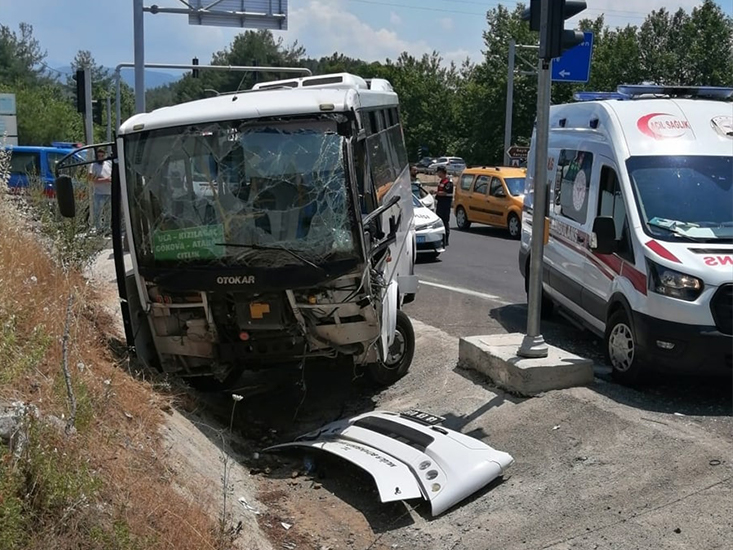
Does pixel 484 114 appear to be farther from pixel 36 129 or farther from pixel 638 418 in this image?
pixel 638 418

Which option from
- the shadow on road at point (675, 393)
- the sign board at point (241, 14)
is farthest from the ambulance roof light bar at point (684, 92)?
the sign board at point (241, 14)

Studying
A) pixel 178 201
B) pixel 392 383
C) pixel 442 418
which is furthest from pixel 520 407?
pixel 178 201

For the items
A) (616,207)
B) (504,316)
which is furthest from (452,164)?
(616,207)

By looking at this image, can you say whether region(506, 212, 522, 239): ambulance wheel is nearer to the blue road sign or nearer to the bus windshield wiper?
the blue road sign

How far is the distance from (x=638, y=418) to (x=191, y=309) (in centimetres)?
365

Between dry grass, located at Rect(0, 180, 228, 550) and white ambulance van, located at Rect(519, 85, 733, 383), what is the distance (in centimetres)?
407

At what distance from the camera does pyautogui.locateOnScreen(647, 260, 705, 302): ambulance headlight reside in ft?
22.4

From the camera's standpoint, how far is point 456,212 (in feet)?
82.6

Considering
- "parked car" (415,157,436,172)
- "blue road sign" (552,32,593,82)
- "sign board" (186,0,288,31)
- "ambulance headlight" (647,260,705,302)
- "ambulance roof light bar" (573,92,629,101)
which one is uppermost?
"sign board" (186,0,288,31)

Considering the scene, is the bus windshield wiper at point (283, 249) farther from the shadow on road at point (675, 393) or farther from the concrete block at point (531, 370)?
the shadow on road at point (675, 393)

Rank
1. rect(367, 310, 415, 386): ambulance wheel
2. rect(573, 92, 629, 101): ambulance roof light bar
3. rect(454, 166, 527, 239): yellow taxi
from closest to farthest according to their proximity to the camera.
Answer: rect(367, 310, 415, 386): ambulance wheel < rect(573, 92, 629, 101): ambulance roof light bar < rect(454, 166, 527, 239): yellow taxi

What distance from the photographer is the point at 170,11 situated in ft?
55.9

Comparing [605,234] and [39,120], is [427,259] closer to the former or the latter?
[605,234]

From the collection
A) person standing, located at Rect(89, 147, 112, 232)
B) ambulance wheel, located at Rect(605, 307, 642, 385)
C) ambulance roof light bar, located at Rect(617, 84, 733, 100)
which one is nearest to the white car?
person standing, located at Rect(89, 147, 112, 232)
